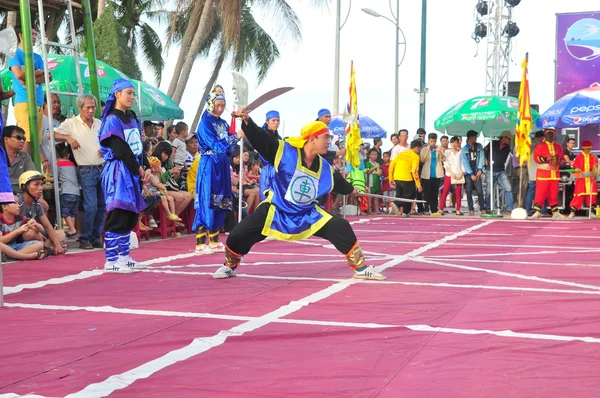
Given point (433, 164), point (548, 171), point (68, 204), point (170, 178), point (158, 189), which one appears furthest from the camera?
point (433, 164)

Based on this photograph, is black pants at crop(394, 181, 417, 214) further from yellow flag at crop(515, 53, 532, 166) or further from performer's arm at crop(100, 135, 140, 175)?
performer's arm at crop(100, 135, 140, 175)

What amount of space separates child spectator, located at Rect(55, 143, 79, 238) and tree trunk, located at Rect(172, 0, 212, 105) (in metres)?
15.1

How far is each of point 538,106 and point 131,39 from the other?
18.5 meters

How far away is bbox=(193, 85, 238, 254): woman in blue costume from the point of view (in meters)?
9.20

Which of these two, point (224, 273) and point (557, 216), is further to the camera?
point (557, 216)

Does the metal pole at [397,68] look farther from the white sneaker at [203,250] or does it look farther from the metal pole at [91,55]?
the white sneaker at [203,250]

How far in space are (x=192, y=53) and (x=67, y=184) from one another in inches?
627

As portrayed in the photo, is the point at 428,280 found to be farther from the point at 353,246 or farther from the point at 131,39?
the point at 131,39

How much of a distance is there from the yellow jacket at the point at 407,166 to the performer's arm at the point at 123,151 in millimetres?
11168

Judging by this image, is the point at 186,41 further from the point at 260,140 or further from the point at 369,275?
the point at 369,275

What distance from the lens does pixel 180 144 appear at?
43.3 ft

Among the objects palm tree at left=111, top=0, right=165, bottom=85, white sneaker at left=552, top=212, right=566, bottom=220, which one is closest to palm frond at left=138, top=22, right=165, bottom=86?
palm tree at left=111, top=0, right=165, bottom=85

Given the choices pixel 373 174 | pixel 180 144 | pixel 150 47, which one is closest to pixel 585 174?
pixel 373 174

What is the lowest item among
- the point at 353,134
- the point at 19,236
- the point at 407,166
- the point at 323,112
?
the point at 19,236
